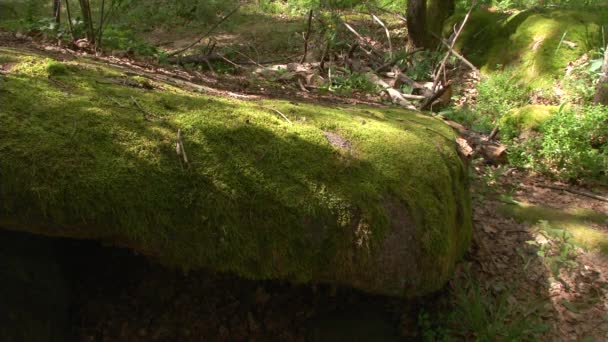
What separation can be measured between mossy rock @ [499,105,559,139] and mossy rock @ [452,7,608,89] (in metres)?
1.47

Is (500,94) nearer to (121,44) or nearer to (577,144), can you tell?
(577,144)

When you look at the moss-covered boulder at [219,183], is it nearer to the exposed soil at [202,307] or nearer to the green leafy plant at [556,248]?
the exposed soil at [202,307]

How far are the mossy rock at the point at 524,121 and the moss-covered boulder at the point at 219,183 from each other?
13.0 ft

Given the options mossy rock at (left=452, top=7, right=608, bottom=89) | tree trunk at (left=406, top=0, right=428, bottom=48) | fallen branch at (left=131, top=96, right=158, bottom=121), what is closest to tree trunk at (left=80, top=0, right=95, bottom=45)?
fallen branch at (left=131, top=96, right=158, bottom=121)

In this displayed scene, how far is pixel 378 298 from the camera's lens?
3.55 meters

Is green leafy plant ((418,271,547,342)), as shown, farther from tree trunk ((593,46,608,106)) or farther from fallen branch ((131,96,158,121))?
tree trunk ((593,46,608,106))

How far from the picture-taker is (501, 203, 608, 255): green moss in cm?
439

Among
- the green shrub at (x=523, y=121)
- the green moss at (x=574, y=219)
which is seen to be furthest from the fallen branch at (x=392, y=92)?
the green moss at (x=574, y=219)

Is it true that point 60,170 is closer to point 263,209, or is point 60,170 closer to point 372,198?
point 263,209

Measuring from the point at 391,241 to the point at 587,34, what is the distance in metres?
7.98

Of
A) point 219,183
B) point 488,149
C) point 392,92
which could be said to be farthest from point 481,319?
point 392,92

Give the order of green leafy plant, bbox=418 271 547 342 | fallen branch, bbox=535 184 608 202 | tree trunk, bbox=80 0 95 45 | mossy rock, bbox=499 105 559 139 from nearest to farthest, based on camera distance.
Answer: green leafy plant, bbox=418 271 547 342 → fallen branch, bbox=535 184 608 202 → tree trunk, bbox=80 0 95 45 → mossy rock, bbox=499 105 559 139

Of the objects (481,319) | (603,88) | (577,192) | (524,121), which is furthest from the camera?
(524,121)

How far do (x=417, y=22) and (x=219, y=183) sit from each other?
26.9 feet
